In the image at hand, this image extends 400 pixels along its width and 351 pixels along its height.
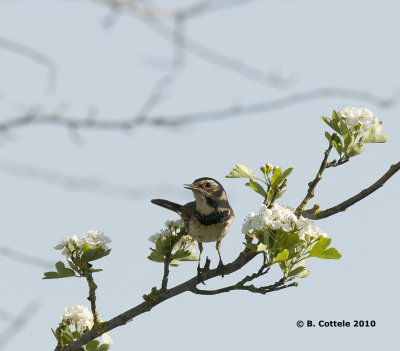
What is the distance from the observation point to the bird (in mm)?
5855

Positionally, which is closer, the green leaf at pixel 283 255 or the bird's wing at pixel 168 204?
the green leaf at pixel 283 255

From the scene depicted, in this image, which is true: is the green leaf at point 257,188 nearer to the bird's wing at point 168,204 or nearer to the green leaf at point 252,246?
the green leaf at point 252,246

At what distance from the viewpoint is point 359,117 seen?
168 inches

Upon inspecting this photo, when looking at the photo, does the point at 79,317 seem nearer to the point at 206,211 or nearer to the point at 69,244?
the point at 69,244

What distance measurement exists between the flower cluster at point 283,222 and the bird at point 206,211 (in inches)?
61.4

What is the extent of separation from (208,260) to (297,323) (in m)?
1.20

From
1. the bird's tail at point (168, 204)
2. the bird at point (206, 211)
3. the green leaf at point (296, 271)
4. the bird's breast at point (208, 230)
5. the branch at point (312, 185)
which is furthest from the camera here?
the bird's tail at point (168, 204)

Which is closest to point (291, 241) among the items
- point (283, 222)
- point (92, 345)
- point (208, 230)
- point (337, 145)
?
point (283, 222)

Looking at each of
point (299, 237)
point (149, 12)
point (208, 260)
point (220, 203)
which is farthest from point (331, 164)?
point (220, 203)

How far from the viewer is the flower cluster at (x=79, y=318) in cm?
438

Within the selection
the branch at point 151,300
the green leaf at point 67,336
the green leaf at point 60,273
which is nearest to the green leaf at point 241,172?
the branch at point 151,300

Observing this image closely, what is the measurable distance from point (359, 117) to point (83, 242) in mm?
1913

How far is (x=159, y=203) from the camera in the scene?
6.87 metres

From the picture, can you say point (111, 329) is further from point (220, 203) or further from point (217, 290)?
point (220, 203)
